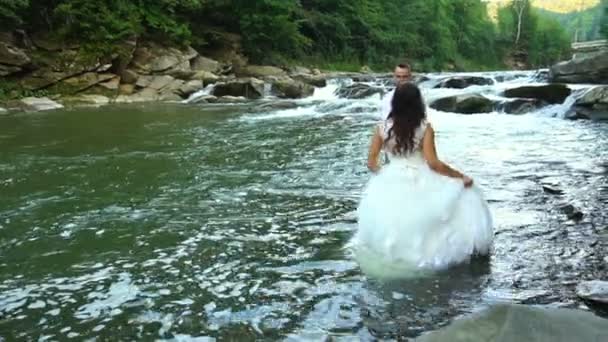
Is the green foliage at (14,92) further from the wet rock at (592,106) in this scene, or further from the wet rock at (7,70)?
the wet rock at (592,106)

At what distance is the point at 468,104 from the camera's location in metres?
18.6

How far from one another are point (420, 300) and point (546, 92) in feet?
53.5

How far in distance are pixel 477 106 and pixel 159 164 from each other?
12.0 meters

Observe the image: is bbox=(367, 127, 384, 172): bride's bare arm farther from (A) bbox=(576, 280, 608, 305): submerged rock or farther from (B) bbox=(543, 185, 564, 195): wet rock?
(B) bbox=(543, 185, 564, 195): wet rock

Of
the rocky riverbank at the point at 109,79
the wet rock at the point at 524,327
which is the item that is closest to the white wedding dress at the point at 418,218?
the wet rock at the point at 524,327

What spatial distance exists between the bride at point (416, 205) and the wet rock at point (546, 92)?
1488 centimetres

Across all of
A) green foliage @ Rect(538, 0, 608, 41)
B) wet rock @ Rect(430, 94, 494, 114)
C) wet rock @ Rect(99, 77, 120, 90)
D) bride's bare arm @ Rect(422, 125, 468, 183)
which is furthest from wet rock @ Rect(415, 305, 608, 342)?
green foliage @ Rect(538, 0, 608, 41)

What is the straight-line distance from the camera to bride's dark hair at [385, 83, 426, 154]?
4.41 meters

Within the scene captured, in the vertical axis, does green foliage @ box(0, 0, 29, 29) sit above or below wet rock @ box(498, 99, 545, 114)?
above

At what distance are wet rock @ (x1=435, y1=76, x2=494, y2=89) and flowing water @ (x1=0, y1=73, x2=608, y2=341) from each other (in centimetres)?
1499

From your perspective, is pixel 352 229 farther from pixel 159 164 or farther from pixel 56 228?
pixel 159 164

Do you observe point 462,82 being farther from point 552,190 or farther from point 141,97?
point 552,190

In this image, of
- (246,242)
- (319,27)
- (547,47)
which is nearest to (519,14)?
(547,47)

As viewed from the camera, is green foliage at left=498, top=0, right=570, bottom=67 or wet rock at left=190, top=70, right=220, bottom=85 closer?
wet rock at left=190, top=70, right=220, bottom=85
